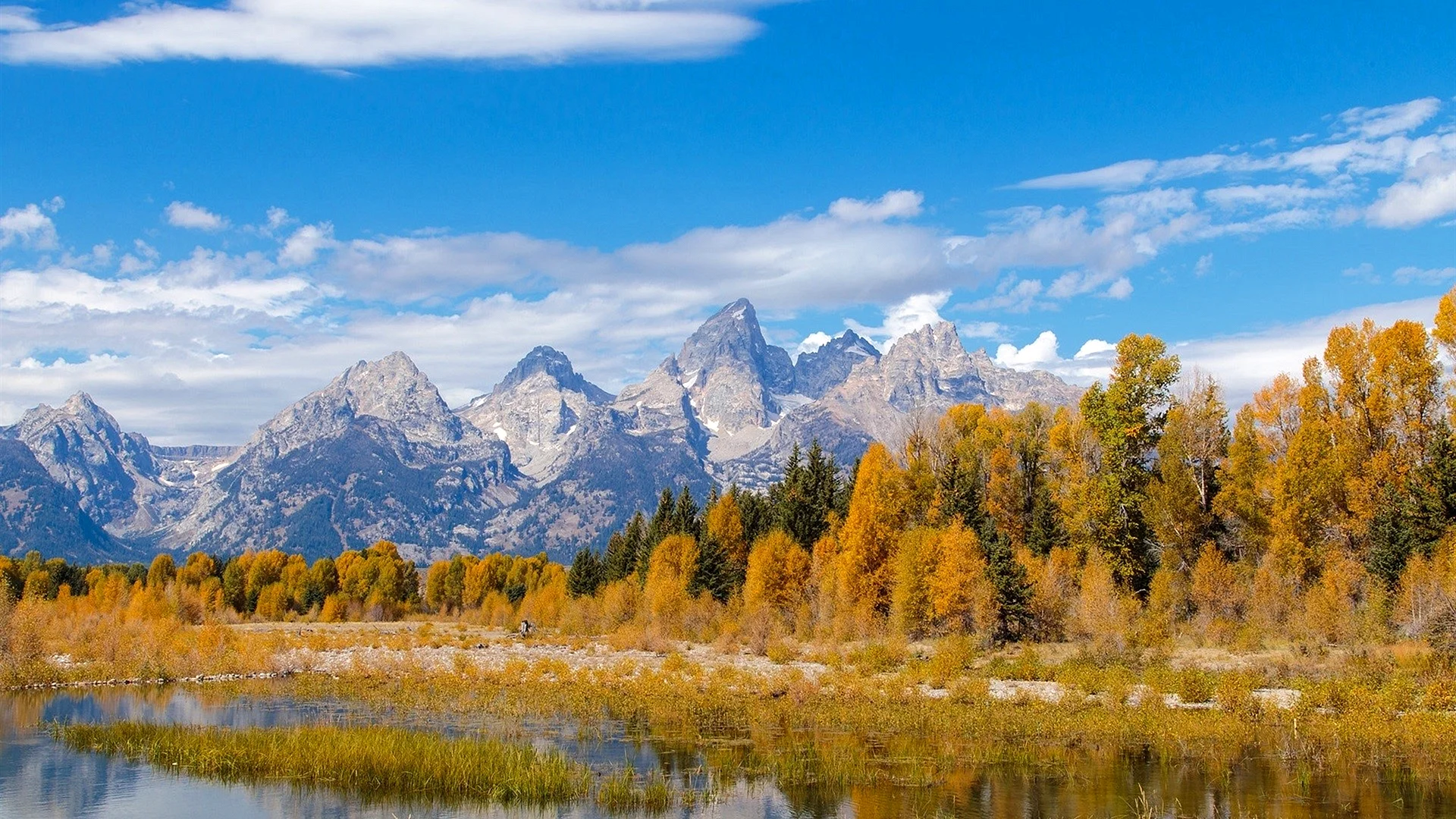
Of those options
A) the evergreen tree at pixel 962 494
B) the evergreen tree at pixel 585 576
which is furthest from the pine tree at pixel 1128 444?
the evergreen tree at pixel 585 576

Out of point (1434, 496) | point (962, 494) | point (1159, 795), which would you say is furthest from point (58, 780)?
point (1434, 496)

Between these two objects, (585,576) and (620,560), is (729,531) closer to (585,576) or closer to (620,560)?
(620,560)

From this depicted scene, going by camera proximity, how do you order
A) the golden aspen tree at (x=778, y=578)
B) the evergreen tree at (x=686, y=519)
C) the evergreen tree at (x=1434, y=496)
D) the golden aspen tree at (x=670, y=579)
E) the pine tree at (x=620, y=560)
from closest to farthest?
the evergreen tree at (x=1434, y=496), the golden aspen tree at (x=778, y=578), the golden aspen tree at (x=670, y=579), the evergreen tree at (x=686, y=519), the pine tree at (x=620, y=560)

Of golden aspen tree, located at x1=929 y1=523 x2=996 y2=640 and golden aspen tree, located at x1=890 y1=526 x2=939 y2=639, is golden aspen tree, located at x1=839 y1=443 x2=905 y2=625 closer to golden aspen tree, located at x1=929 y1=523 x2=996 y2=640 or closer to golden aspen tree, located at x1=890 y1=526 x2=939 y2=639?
golden aspen tree, located at x1=890 y1=526 x2=939 y2=639

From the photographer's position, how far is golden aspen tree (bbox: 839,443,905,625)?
67500mm

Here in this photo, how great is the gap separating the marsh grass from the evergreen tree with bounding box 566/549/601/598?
254 ft

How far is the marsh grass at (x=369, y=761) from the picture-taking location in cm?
2822

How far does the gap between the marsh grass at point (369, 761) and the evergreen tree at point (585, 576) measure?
254ft

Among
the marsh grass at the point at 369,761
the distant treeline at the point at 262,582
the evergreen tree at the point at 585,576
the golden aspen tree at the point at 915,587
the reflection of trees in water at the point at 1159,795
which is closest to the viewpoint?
the reflection of trees in water at the point at 1159,795

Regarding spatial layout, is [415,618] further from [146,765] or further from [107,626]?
[146,765]

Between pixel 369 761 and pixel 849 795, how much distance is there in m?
13.9

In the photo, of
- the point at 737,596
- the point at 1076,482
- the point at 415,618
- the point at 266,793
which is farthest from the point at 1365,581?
the point at 415,618

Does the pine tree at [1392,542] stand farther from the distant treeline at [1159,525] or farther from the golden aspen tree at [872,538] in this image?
the golden aspen tree at [872,538]

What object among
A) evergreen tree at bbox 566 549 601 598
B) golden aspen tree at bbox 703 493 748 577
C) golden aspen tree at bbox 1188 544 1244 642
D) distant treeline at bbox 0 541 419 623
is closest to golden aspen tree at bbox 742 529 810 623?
golden aspen tree at bbox 703 493 748 577
